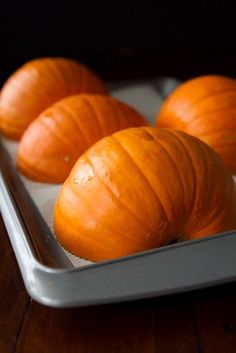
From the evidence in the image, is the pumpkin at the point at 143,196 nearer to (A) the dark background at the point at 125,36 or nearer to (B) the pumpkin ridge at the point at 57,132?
(B) the pumpkin ridge at the point at 57,132

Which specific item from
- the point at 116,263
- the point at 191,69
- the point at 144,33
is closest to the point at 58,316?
the point at 116,263

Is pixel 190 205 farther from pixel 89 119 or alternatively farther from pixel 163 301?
pixel 89 119

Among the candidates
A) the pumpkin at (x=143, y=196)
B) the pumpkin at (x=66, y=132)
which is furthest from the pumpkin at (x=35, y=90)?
the pumpkin at (x=143, y=196)

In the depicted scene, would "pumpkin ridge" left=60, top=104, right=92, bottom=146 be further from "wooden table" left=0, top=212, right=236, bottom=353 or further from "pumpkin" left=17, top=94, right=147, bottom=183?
"wooden table" left=0, top=212, right=236, bottom=353

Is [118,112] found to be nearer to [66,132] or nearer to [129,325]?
[66,132]

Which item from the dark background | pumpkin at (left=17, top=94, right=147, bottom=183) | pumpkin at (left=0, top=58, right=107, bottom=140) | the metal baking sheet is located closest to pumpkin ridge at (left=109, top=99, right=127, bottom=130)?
pumpkin at (left=17, top=94, right=147, bottom=183)

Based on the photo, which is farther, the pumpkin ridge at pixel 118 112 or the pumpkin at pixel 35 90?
the pumpkin at pixel 35 90

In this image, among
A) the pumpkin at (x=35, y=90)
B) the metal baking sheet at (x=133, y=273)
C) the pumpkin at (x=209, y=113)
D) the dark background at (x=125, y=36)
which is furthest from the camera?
the dark background at (x=125, y=36)

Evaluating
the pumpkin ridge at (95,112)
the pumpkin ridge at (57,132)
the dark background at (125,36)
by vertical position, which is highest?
the pumpkin ridge at (95,112)
